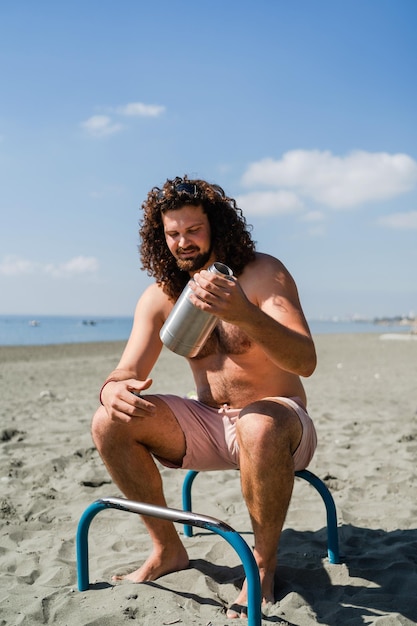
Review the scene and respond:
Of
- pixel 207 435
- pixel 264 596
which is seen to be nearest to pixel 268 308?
pixel 207 435

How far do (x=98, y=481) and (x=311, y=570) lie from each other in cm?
183

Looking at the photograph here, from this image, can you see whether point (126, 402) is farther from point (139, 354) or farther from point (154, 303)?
point (154, 303)

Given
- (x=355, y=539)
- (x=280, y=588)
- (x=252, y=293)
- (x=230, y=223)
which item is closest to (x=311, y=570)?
(x=280, y=588)

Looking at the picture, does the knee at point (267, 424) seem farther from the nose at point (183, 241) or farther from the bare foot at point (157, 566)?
the nose at point (183, 241)

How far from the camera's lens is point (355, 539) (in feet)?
9.45

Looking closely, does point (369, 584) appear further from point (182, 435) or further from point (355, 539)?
point (182, 435)

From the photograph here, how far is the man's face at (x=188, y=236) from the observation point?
2.66 m

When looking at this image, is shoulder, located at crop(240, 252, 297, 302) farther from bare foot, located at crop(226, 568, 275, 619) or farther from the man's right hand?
bare foot, located at crop(226, 568, 275, 619)

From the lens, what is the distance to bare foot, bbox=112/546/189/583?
96.1 inches

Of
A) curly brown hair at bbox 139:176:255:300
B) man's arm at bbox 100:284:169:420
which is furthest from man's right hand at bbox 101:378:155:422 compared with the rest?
curly brown hair at bbox 139:176:255:300

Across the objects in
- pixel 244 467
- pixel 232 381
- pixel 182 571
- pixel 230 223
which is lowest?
pixel 182 571

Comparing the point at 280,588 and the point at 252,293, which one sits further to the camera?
the point at 252,293

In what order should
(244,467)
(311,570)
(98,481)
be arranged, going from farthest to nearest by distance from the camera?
(98,481) < (311,570) < (244,467)

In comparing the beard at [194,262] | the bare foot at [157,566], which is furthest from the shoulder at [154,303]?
the bare foot at [157,566]
